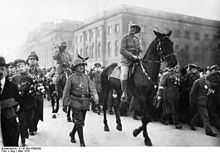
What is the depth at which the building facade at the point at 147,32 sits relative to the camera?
4.32m

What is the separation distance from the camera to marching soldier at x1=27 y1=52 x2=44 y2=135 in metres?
3.91

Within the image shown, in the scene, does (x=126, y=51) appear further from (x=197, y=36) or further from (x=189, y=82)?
(x=189, y=82)

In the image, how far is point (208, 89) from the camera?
461cm

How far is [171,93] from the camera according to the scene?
489cm

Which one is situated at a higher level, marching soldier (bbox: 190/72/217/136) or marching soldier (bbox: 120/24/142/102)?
marching soldier (bbox: 120/24/142/102)

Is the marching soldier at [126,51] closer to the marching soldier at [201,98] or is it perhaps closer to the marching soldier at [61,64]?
the marching soldier at [61,64]

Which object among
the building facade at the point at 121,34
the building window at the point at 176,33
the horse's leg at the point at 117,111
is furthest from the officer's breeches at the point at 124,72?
the building window at the point at 176,33

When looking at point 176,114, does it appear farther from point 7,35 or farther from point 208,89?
point 7,35

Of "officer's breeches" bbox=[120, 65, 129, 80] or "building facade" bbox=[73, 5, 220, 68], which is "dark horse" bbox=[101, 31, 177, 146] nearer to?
"officer's breeches" bbox=[120, 65, 129, 80]

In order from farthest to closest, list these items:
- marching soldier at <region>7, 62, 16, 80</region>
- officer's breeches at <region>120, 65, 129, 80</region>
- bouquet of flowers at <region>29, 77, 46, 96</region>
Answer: officer's breeches at <region>120, 65, 129, 80</region> < bouquet of flowers at <region>29, 77, 46, 96</region> < marching soldier at <region>7, 62, 16, 80</region>

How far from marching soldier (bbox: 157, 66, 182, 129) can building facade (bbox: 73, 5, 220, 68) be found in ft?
1.36

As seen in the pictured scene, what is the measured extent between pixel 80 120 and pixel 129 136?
905 mm

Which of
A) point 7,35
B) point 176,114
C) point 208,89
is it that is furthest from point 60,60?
point 208,89

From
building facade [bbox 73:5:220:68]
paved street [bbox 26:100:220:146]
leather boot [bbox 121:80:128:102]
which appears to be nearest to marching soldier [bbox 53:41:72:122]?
building facade [bbox 73:5:220:68]
